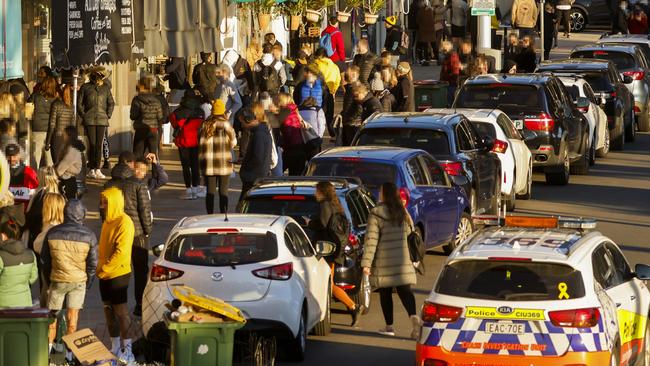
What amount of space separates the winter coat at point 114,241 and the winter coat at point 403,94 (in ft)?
50.0

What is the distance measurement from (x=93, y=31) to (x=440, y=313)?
10.9 meters

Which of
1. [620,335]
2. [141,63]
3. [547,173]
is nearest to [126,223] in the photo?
[620,335]

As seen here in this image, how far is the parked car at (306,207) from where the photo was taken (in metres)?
17.7

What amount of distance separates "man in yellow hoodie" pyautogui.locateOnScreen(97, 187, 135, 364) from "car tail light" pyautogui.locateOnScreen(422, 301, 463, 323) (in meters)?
3.23

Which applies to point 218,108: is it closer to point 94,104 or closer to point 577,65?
point 94,104

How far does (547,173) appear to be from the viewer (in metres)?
29.0

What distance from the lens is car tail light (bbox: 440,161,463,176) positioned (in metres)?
22.5

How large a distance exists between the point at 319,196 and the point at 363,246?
765mm

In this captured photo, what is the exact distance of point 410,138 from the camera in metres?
22.8

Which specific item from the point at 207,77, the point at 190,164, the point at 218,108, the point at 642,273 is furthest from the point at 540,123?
the point at 642,273

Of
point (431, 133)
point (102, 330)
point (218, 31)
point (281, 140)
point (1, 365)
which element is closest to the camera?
point (1, 365)

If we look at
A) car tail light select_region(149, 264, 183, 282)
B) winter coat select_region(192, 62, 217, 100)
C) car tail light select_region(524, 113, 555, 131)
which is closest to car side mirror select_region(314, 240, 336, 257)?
car tail light select_region(149, 264, 183, 282)

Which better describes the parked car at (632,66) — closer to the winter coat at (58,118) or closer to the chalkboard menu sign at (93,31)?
the chalkboard menu sign at (93,31)

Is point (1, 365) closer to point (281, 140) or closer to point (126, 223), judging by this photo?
point (126, 223)
